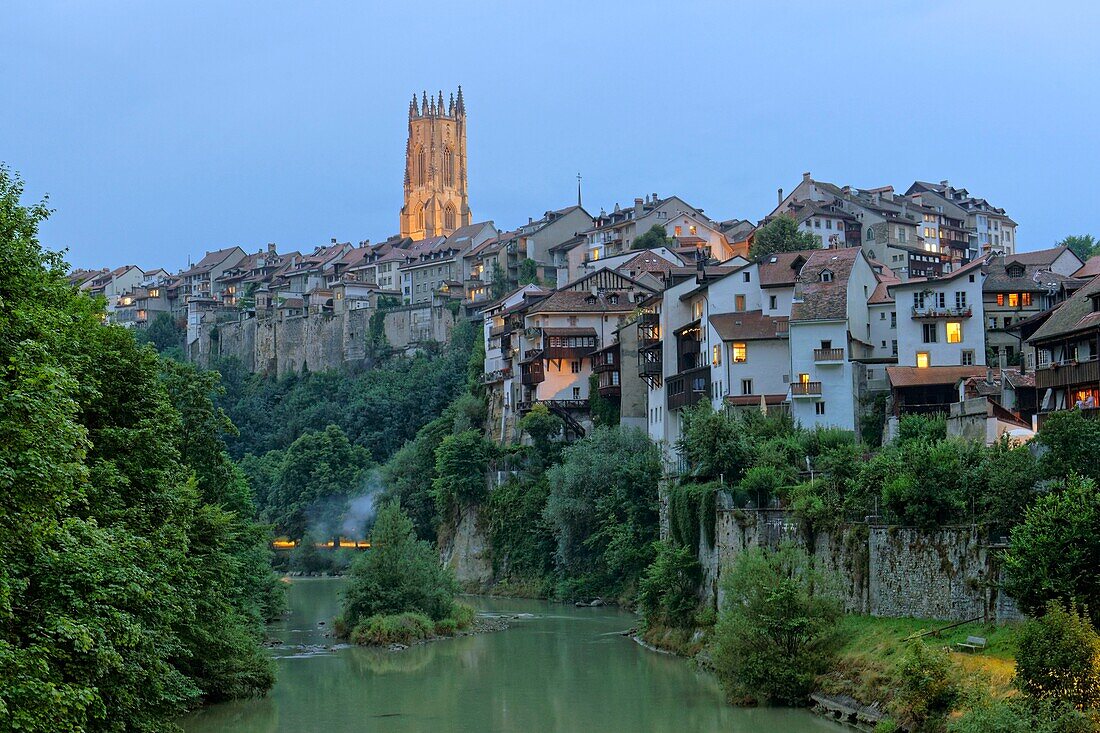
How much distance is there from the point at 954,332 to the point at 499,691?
28915 mm

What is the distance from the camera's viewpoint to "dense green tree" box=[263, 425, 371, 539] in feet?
311

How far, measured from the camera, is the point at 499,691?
136 ft

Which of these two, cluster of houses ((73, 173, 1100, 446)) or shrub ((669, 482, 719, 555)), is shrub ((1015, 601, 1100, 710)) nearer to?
cluster of houses ((73, 173, 1100, 446))

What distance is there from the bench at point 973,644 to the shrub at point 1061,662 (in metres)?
4.61

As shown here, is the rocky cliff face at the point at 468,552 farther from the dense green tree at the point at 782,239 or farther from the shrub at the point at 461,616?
the dense green tree at the point at 782,239

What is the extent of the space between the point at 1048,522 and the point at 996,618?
436cm

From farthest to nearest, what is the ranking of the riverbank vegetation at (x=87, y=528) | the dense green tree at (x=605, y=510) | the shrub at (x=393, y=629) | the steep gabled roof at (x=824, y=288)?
1. the dense green tree at (x=605, y=510)
2. the steep gabled roof at (x=824, y=288)
3. the shrub at (x=393, y=629)
4. the riverbank vegetation at (x=87, y=528)

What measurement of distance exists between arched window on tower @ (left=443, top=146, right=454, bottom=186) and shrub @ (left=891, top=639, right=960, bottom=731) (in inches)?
6272

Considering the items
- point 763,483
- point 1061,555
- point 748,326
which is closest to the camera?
point 1061,555

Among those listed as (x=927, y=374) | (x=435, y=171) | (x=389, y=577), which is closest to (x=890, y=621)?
(x=927, y=374)

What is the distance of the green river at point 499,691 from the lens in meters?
35.2

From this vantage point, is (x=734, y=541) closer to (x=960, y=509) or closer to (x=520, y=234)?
(x=960, y=509)

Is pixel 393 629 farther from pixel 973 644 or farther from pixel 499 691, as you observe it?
pixel 973 644

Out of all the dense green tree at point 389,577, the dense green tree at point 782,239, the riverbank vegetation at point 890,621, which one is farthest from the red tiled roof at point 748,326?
the dense green tree at point 782,239
